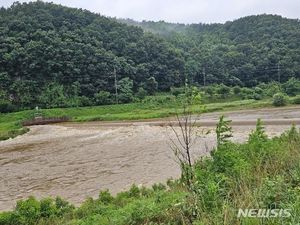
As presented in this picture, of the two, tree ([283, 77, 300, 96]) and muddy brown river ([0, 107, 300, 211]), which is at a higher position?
tree ([283, 77, 300, 96])

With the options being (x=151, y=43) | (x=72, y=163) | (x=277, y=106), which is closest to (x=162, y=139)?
(x=72, y=163)

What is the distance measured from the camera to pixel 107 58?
79.2m

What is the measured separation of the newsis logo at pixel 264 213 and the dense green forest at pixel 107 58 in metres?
63.5

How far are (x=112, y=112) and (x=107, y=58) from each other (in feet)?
66.5

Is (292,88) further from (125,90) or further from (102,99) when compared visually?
(102,99)

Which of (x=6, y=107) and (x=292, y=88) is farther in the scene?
(x=292, y=88)

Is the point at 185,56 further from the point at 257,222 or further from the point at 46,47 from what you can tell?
the point at 257,222

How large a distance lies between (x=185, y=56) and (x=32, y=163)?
74112 millimetres

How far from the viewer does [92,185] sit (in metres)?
16.9

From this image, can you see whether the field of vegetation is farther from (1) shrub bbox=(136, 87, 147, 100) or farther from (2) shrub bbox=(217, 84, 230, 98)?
(1) shrub bbox=(136, 87, 147, 100)

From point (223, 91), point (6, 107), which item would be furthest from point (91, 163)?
point (223, 91)

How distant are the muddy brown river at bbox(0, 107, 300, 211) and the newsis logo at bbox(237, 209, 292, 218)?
4555mm

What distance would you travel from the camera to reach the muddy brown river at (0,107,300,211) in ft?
54.4

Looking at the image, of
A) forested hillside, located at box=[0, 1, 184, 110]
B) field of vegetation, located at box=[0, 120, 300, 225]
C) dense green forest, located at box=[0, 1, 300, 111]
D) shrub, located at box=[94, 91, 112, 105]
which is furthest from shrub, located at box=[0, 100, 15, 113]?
field of vegetation, located at box=[0, 120, 300, 225]
